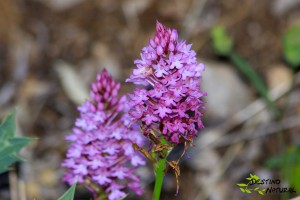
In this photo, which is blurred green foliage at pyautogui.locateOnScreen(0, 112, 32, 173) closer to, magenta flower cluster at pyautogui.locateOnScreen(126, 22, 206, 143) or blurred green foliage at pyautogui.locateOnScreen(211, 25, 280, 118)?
magenta flower cluster at pyautogui.locateOnScreen(126, 22, 206, 143)

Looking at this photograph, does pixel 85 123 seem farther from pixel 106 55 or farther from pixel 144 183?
pixel 106 55

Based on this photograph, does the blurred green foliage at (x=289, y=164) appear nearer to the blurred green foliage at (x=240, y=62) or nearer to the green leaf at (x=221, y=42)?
the blurred green foliage at (x=240, y=62)

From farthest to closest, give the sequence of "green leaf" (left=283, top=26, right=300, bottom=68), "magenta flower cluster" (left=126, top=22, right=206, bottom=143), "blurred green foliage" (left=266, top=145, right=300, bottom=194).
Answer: "green leaf" (left=283, top=26, right=300, bottom=68)
"blurred green foliage" (left=266, top=145, right=300, bottom=194)
"magenta flower cluster" (left=126, top=22, right=206, bottom=143)

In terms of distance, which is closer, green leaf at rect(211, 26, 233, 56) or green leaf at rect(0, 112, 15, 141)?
green leaf at rect(0, 112, 15, 141)

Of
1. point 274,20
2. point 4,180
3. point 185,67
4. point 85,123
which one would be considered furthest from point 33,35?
point 185,67

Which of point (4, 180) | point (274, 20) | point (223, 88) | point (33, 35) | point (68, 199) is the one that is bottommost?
point (68, 199)

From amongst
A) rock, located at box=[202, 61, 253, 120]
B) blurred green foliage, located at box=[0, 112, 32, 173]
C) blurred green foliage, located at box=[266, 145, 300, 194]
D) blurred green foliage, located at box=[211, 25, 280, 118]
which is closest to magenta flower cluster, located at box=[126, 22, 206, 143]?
blurred green foliage, located at box=[0, 112, 32, 173]

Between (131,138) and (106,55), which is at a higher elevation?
(106,55)

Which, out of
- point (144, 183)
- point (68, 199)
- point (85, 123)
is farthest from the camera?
point (144, 183)
